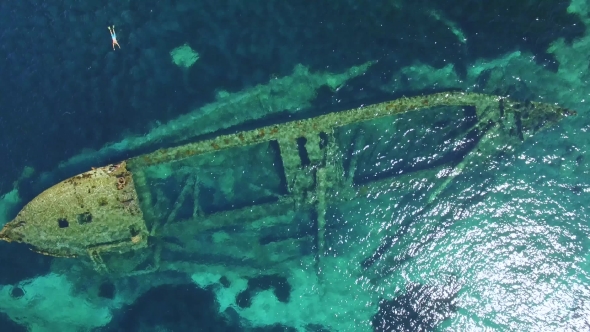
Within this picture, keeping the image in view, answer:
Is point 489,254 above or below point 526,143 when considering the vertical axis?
below

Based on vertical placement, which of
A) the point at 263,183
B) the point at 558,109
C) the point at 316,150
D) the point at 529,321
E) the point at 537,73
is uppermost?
the point at 537,73

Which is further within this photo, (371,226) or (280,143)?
(371,226)

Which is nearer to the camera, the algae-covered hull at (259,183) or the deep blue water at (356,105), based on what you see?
the algae-covered hull at (259,183)


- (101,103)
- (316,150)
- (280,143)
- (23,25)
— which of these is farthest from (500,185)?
(23,25)

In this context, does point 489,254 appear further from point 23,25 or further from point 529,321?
point 23,25

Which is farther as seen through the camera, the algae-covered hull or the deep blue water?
the deep blue water
